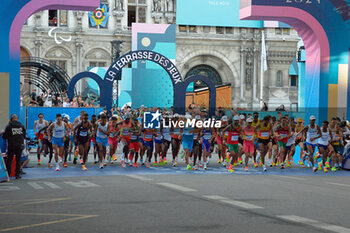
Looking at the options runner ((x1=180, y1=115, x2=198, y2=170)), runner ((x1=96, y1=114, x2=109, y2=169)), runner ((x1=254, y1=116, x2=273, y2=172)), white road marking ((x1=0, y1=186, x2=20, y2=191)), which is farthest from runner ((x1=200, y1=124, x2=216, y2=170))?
white road marking ((x1=0, y1=186, x2=20, y2=191))

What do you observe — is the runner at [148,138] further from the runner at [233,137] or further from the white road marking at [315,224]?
the white road marking at [315,224]

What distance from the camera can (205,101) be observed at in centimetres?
4100

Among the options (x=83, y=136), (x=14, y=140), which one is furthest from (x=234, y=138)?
(x=14, y=140)

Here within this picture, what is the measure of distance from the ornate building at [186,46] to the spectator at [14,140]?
32821 mm

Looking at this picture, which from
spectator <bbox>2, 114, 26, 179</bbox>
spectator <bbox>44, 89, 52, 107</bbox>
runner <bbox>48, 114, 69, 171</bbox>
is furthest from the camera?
spectator <bbox>44, 89, 52, 107</bbox>

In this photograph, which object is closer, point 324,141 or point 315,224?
point 315,224

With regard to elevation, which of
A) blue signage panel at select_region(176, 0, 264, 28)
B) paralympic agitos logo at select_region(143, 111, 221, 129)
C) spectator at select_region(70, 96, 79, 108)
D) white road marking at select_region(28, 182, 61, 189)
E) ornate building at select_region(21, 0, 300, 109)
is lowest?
white road marking at select_region(28, 182, 61, 189)

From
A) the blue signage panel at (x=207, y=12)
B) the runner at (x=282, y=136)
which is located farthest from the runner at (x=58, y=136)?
the blue signage panel at (x=207, y=12)

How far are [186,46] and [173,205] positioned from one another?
41.9 m

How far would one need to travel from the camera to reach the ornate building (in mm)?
48844

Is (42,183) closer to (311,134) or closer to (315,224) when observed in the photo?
(315,224)

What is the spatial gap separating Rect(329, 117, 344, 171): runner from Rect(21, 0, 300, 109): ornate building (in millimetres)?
31175

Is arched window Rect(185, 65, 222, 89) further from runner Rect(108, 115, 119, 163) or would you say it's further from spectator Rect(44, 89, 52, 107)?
runner Rect(108, 115, 119, 163)

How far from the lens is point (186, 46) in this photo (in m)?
51.5
